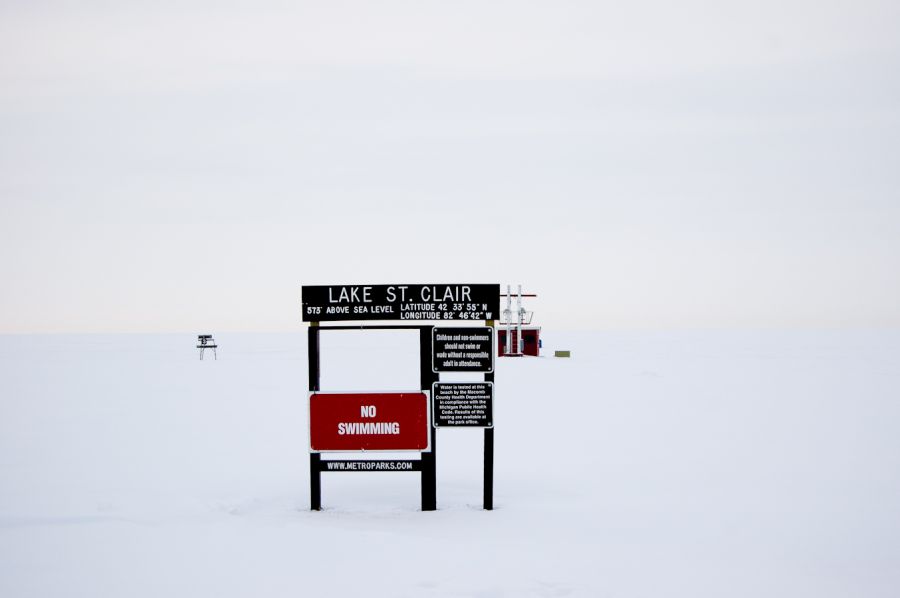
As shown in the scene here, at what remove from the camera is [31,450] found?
14766 millimetres

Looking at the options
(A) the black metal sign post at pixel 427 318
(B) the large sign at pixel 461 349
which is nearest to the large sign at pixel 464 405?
(A) the black metal sign post at pixel 427 318

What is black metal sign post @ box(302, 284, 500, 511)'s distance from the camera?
9.98 m

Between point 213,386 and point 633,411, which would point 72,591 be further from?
point 213,386

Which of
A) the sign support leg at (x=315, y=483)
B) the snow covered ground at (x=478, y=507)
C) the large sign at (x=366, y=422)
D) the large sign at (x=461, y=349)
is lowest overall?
the snow covered ground at (x=478, y=507)

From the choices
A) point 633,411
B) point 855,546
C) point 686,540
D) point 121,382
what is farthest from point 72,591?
point 121,382

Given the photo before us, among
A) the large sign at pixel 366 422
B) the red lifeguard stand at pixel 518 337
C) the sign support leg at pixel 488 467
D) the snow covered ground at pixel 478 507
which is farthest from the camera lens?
the red lifeguard stand at pixel 518 337

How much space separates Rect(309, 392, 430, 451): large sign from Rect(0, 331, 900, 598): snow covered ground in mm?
853

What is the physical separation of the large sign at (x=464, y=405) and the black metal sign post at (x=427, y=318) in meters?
0.03

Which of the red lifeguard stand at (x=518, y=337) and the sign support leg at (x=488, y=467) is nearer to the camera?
the sign support leg at (x=488, y=467)

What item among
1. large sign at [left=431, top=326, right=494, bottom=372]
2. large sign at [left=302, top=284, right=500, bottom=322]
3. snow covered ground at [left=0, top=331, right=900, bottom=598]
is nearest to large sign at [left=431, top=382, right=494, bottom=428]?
large sign at [left=431, top=326, right=494, bottom=372]

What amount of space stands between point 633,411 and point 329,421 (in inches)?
475

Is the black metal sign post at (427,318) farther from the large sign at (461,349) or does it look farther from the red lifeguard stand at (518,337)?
the red lifeguard stand at (518,337)

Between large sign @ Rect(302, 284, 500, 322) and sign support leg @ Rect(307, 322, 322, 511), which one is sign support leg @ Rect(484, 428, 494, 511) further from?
sign support leg @ Rect(307, 322, 322, 511)

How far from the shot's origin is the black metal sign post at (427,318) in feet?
32.8
